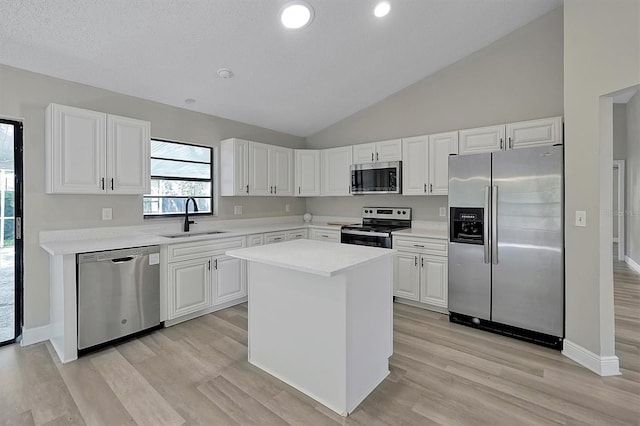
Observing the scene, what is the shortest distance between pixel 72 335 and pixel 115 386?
0.71 m

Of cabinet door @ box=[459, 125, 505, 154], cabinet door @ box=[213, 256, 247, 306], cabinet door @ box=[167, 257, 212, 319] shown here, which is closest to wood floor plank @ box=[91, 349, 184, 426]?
cabinet door @ box=[167, 257, 212, 319]

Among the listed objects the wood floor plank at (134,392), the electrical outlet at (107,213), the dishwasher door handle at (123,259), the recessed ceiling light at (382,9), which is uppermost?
the recessed ceiling light at (382,9)

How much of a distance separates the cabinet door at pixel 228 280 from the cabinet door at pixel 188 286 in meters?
0.10

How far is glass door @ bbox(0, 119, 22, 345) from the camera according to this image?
264 centimetres

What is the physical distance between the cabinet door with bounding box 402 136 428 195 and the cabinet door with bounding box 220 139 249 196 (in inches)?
82.6

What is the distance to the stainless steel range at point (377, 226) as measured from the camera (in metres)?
3.82

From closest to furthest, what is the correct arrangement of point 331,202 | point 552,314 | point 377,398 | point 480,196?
point 377,398, point 552,314, point 480,196, point 331,202

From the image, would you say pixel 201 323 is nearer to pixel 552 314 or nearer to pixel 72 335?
pixel 72 335

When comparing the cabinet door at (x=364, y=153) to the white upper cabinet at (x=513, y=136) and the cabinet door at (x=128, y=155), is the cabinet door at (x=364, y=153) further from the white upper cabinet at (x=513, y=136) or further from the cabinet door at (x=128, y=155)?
the cabinet door at (x=128, y=155)

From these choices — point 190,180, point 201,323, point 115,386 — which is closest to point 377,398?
point 115,386

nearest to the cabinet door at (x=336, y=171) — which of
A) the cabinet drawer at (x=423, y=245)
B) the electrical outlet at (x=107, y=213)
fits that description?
the cabinet drawer at (x=423, y=245)

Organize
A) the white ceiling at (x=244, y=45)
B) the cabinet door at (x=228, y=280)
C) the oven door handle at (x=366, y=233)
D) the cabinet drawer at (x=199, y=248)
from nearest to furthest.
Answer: the white ceiling at (x=244, y=45) < the cabinet drawer at (x=199, y=248) < the cabinet door at (x=228, y=280) < the oven door handle at (x=366, y=233)

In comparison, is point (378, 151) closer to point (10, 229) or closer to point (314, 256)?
point (314, 256)

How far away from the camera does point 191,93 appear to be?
11.3 feet
